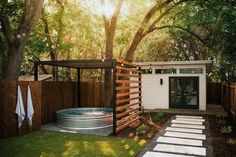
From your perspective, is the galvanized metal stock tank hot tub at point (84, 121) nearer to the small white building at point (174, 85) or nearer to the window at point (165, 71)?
the small white building at point (174, 85)

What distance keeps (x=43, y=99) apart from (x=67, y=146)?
3.67m

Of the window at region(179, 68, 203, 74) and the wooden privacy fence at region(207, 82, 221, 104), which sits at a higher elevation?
the window at region(179, 68, 203, 74)

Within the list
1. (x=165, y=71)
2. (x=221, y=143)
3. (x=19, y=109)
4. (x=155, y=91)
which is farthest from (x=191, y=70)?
(x=19, y=109)

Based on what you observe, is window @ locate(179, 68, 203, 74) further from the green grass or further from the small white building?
the green grass


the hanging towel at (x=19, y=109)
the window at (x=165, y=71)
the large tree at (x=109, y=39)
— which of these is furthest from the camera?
the window at (x=165, y=71)

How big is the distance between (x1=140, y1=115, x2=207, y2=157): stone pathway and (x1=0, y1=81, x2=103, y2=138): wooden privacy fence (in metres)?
4.10

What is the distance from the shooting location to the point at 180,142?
A: 268 inches

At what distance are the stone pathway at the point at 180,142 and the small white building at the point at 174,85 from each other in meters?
5.42

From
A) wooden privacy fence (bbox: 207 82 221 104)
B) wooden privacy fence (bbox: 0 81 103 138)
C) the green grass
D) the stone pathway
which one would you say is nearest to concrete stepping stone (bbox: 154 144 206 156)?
the stone pathway

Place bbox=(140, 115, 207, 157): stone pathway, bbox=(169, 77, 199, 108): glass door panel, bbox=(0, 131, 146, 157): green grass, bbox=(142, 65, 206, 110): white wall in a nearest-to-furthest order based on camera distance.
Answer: bbox=(0, 131, 146, 157): green grass < bbox=(140, 115, 207, 157): stone pathway < bbox=(169, 77, 199, 108): glass door panel < bbox=(142, 65, 206, 110): white wall

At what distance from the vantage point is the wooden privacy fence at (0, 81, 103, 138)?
704 cm

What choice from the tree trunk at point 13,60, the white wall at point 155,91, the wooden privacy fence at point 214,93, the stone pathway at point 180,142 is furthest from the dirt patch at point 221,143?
the wooden privacy fence at point 214,93

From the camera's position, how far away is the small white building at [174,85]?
47.4 feet

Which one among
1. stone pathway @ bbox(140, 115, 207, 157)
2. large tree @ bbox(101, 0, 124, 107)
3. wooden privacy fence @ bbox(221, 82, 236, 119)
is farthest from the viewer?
large tree @ bbox(101, 0, 124, 107)
